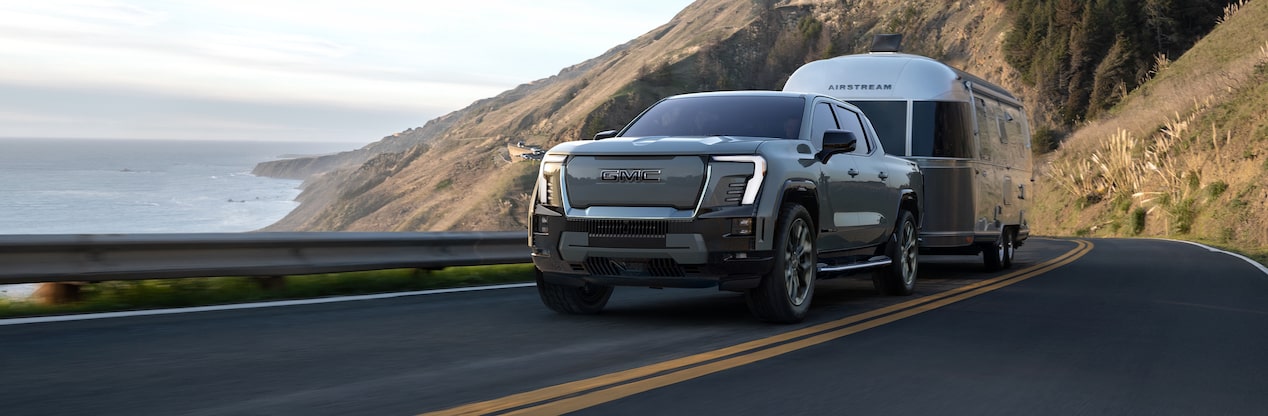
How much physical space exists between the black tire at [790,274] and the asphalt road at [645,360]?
0.49ft

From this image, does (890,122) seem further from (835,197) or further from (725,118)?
(725,118)

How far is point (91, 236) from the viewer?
30.7 feet

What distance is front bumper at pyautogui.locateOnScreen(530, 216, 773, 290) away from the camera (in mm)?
8273

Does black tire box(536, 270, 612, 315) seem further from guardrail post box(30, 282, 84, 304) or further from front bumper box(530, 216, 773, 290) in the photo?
guardrail post box(30, 282, 84, 304)

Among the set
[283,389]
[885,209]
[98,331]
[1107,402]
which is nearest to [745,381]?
[1107,402]

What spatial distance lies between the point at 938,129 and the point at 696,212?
6683mm

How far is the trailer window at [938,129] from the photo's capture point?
14102 mm

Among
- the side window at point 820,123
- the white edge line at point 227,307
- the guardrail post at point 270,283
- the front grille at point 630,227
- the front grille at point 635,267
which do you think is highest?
the side window at point 820,123

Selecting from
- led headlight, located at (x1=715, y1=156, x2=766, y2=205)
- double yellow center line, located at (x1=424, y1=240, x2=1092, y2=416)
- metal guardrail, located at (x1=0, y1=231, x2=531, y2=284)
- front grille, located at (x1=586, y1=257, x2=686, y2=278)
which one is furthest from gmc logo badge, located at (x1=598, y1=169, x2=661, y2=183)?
metal guardrail, located at (x1=0, y1=231, x2=531, y2=284)

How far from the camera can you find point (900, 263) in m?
11.5

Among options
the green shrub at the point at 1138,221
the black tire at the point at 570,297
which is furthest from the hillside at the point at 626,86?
the black tire at the point at 570,297

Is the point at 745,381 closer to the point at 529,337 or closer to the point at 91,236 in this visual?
the point at 529,337

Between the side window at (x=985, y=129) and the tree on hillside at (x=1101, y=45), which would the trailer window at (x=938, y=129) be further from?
the tree on hillside at (x=1101, y=45)

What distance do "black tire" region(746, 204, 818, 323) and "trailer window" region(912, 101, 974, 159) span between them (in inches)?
201
